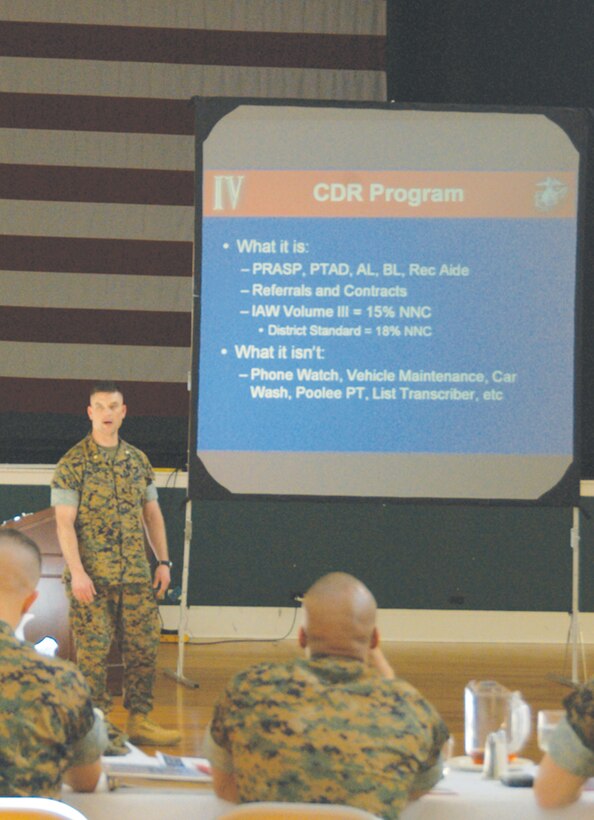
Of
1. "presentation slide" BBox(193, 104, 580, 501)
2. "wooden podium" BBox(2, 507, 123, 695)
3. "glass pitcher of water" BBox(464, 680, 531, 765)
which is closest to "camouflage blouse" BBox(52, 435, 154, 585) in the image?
"wooden podium" BBox(2, 507, 123, 695)

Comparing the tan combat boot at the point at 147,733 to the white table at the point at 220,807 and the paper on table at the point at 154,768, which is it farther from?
the white table at the point at 220,807

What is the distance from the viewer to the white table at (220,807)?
2.21 m

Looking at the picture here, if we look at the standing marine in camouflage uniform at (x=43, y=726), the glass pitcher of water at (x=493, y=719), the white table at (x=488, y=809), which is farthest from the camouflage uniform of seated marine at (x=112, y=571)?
the white table at (x=488, y=809)

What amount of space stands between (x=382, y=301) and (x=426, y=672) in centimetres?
199

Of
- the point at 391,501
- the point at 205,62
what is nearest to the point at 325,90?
the point at 205,62

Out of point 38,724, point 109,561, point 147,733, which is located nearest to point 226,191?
point 109,561

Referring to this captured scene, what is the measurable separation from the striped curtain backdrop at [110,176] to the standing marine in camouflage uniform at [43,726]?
219 inches

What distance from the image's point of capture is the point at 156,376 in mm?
7812

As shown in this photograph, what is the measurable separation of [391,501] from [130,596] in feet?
5.38

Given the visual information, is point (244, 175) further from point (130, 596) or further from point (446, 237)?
point (130, 596)

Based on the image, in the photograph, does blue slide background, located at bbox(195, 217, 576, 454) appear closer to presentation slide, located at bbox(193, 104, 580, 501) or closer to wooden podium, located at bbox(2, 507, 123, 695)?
presentation slide, located at bbox(193, 104, 580, 501)

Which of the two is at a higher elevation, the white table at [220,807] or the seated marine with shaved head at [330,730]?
the seated marine with shaved head at [330,730]

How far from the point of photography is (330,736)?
2.13m

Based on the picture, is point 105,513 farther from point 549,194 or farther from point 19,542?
point 549,194
